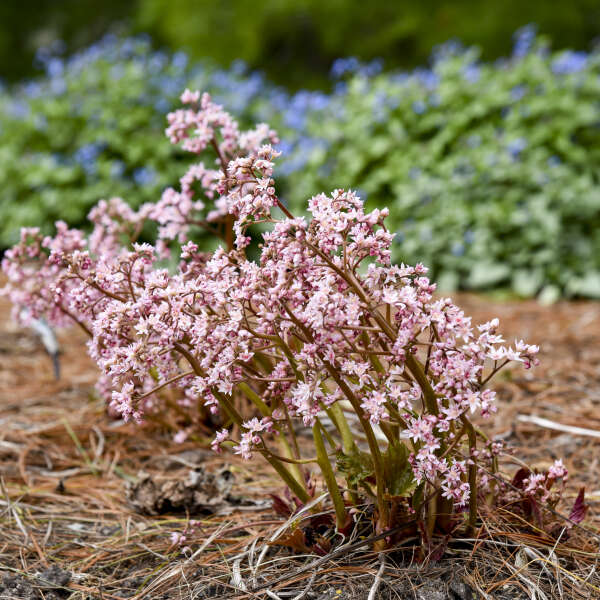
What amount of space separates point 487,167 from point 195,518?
3654mm

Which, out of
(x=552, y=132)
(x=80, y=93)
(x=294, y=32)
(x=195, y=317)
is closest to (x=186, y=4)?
(x=294, y=32)

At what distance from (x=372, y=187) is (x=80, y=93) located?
3.08 metres

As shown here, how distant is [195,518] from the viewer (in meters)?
1.97

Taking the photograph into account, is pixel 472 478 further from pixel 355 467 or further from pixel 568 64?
pixel 568 64

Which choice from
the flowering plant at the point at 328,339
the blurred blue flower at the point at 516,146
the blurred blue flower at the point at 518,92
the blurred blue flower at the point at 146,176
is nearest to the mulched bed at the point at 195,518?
the flowering plant at the point at 328,339

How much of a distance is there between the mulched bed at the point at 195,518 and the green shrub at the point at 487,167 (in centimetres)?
175

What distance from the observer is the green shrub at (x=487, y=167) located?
4.78m

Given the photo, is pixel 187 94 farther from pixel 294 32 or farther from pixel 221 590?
pixel 294 32

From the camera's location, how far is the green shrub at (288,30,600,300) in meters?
4.78

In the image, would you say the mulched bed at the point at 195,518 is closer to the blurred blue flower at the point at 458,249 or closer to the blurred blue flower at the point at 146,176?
the blurred blue flower at the point at 458,249

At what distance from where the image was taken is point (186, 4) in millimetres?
8891

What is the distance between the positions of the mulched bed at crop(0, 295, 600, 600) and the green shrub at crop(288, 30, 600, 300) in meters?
1.75

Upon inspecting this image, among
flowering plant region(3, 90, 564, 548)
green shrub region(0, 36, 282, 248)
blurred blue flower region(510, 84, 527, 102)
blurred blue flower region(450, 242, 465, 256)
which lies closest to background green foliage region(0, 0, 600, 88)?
green shrub region(0, 36, 282, 248)

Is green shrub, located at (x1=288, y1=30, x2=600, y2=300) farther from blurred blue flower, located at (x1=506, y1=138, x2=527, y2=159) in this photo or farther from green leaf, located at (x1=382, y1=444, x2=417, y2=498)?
green leaf, located at (x1=382, y1=444, x2=417, y2=498)
